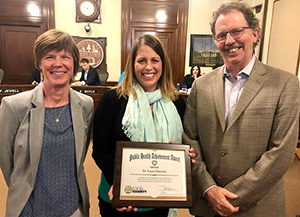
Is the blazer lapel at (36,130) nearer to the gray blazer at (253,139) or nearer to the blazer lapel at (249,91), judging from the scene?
the gray blazer at (253,139)

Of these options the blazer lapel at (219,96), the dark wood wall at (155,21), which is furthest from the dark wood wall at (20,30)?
the blazer lapel at (219,96)

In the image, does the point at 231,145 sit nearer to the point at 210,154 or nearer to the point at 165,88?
the point at 210,154

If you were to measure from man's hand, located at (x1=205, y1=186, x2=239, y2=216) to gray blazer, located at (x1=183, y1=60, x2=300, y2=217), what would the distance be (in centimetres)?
3

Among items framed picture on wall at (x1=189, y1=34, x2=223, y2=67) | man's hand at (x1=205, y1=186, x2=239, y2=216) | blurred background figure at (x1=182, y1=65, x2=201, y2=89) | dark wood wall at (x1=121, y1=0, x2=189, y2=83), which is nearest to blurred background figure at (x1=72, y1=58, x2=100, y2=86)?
dark wood wall at (x1=121, y1=0, x2=189, y2=83)

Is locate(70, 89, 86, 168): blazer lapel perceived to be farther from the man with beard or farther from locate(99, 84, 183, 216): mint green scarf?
the man with beard

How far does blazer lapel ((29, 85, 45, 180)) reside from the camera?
1.23 m

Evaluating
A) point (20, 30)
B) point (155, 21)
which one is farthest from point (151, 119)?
point (20, 30)

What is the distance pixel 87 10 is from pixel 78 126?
5501 millimetres

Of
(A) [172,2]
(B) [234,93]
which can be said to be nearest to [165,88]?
(B) [234,93]

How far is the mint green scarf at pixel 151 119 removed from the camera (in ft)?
4.57

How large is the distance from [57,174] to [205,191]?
77cm

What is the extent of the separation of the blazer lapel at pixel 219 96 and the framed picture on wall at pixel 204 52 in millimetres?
5472

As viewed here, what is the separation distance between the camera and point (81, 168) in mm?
1366

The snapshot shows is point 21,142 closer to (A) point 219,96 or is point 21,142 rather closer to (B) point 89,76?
(A) point 219,96
